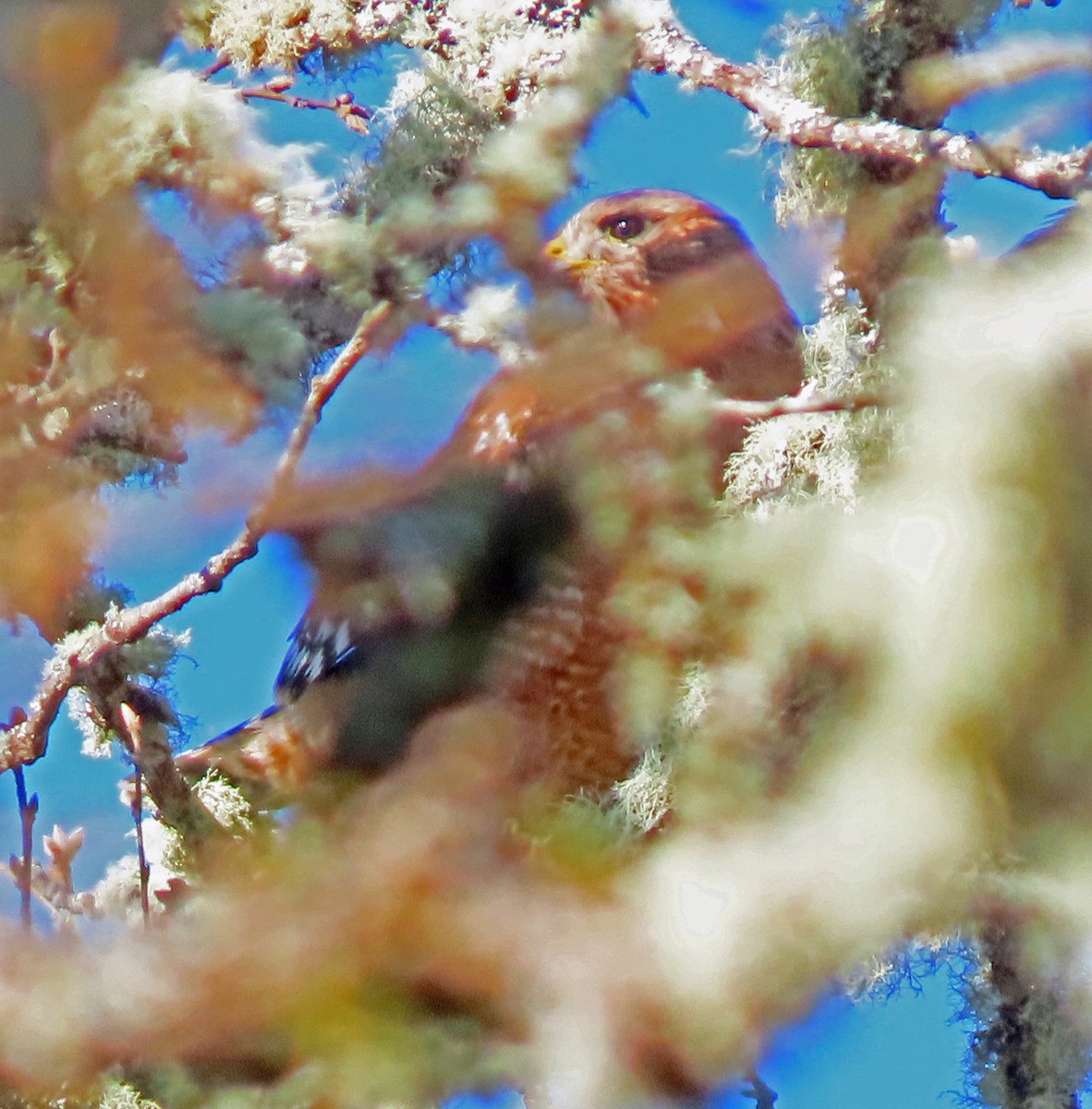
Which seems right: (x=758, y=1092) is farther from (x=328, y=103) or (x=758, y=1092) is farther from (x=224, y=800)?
(x=328, y=103)

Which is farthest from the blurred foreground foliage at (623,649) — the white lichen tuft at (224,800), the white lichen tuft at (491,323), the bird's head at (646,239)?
the bird's head at (646,239)

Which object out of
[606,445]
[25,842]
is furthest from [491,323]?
[25,842]

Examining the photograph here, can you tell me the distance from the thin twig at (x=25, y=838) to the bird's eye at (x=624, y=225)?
1423 millimetres

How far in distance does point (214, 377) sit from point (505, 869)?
0.45 meters

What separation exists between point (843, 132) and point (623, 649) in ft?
1.72

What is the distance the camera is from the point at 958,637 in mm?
649

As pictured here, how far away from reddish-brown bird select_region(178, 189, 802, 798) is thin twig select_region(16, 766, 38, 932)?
0.86 feet

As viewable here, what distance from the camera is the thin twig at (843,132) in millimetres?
961

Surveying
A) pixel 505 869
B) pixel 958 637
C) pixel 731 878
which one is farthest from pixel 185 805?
pixel 958 637

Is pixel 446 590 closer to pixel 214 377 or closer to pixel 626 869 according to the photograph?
pixel 214 377

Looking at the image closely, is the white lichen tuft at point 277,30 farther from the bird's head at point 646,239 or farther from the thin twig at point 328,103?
the bird's head at point 646,239

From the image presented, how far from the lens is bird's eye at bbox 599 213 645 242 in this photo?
232 cm

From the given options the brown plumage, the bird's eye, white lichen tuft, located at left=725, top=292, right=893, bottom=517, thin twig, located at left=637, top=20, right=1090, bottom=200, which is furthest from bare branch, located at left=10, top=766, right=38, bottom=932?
the bird's eye

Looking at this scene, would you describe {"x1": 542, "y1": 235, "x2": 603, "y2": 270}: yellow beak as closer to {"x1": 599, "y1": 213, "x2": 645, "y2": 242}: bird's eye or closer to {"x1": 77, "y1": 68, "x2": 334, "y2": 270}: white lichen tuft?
{"x1": 599, "y1": 213, "x2": 645, "y2": 242}: bird's eye
